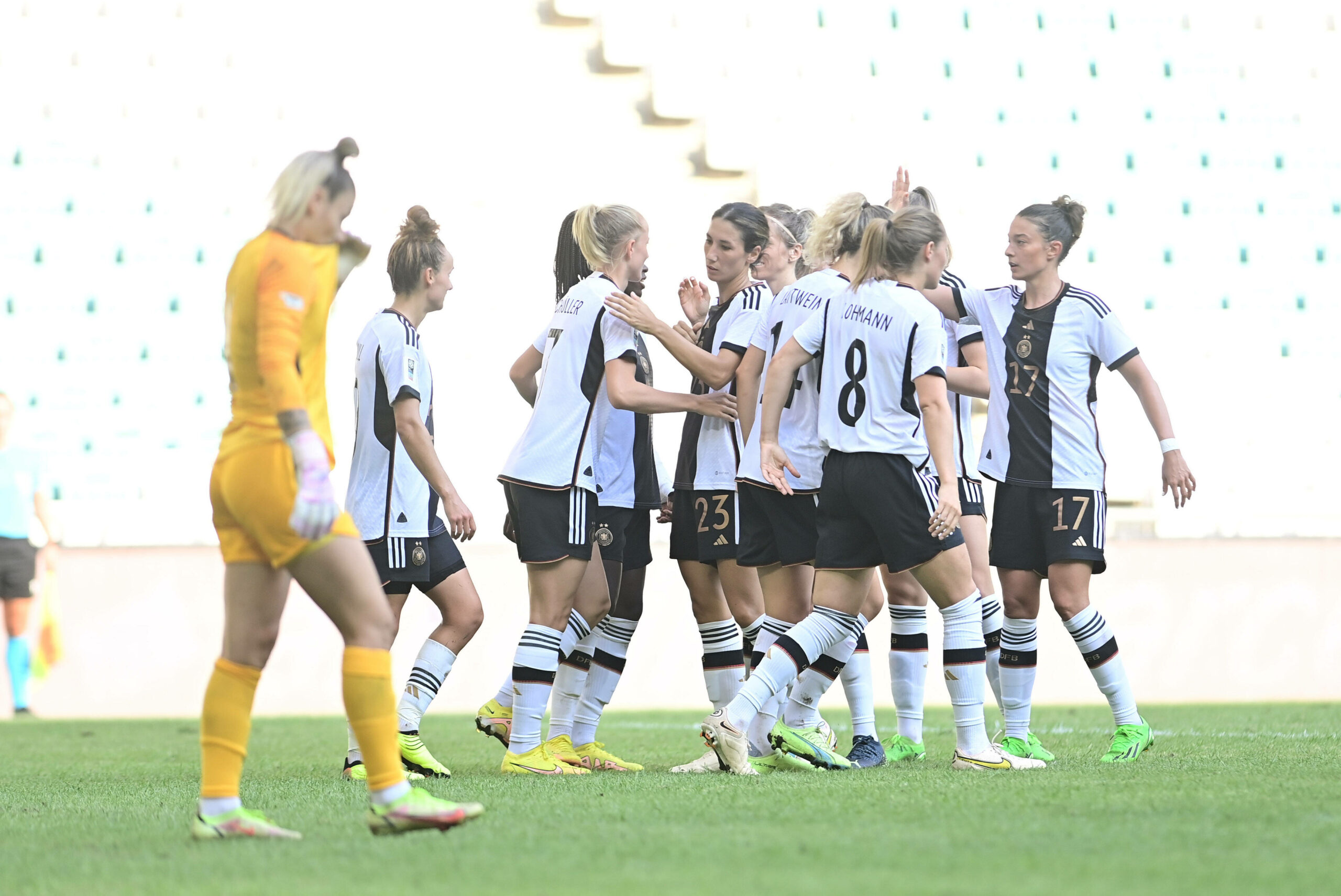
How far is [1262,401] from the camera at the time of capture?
13.5 meters

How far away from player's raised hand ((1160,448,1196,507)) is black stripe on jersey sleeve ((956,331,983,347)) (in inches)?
31.1

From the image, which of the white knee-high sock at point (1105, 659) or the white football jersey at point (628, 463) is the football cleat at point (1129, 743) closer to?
the white knee-high sock at point (1105, 659)

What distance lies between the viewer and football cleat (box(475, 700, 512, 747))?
548cm

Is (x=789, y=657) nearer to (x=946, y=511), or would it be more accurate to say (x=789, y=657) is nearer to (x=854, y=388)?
(x=946, y=511)

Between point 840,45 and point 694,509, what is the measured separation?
33.8 ft

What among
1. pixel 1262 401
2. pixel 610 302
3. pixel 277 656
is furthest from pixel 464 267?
pixel 610 302

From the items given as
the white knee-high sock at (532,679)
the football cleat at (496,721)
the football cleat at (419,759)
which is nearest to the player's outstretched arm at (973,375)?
the white knee-high sock at (532,679)

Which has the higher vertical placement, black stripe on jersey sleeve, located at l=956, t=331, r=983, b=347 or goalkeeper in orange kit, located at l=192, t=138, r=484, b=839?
black stripe on jersey sleeve, located at l=956, t=331, r=983, b=347

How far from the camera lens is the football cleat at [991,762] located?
4645mm

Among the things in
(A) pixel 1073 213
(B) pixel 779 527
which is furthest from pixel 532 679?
(A) pixel 1073 213

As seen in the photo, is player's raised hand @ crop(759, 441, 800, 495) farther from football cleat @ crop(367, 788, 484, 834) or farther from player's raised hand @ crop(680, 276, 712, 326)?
football cleat @ crop(367, 788, 484, 834)

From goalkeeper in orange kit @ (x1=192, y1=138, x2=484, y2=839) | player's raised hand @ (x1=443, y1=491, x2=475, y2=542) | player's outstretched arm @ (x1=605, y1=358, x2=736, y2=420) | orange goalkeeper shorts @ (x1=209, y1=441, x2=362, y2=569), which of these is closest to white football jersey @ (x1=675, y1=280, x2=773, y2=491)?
player's outstretched arm @ (x1=605, y1=358, x2=736, y2=420)

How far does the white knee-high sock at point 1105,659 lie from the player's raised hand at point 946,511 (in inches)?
39.7

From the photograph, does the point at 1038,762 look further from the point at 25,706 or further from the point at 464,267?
the point at 464,267
